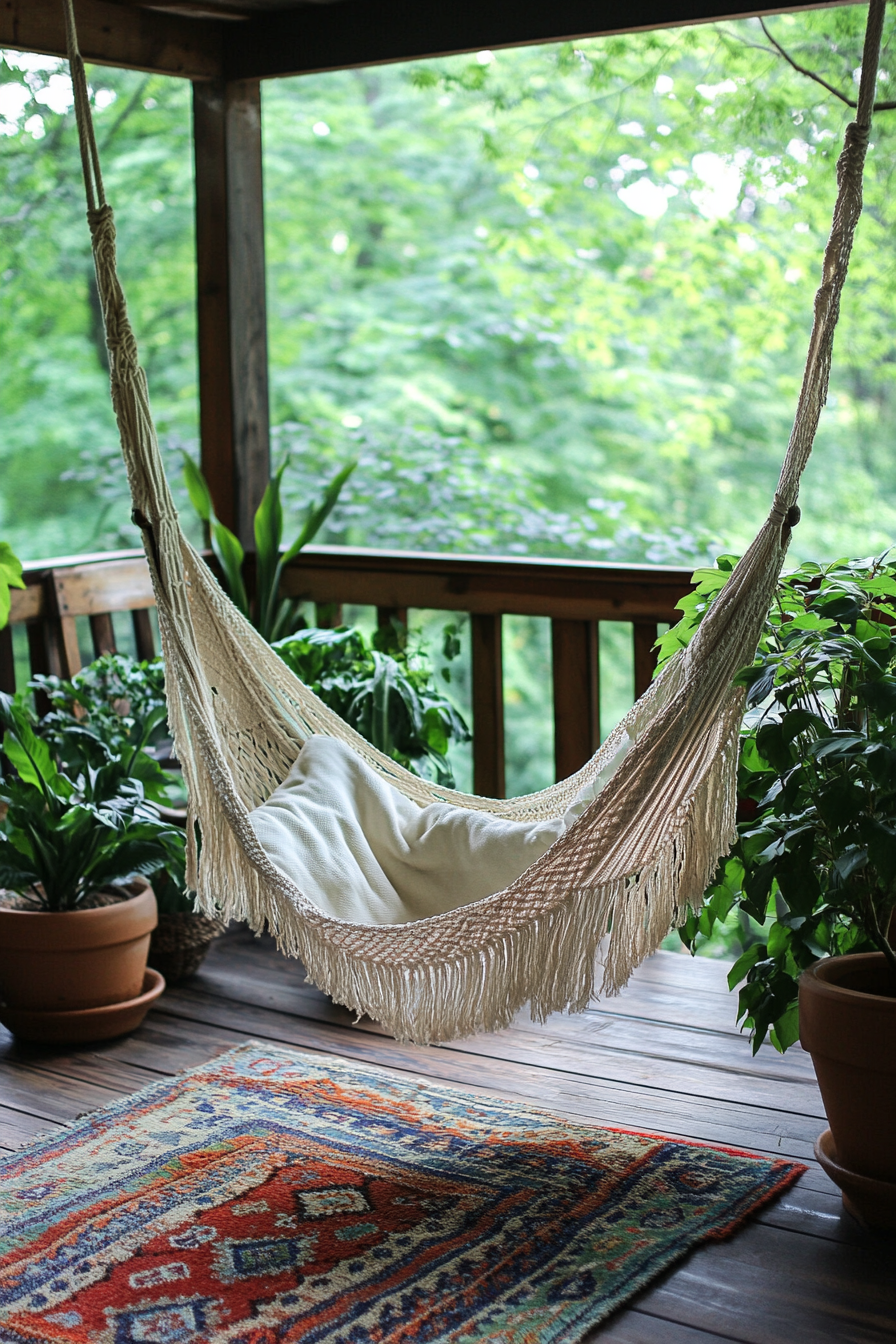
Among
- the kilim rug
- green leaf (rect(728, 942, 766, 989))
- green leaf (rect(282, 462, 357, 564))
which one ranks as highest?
green leaf (rect(282, 462, 357, 564))

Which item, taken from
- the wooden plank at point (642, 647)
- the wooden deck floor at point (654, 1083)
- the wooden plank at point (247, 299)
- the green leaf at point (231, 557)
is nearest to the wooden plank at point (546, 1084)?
the wooden deck floor at point (654, 1083)

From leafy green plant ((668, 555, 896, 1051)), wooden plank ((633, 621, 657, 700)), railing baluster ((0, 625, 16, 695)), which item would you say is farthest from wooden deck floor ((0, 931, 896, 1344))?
railing baluster ((0, 625, 16, 695))

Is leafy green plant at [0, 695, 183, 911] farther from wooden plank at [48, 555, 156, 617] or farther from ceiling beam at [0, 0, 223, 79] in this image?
ceiling beam at [0, 0, 223, 79]

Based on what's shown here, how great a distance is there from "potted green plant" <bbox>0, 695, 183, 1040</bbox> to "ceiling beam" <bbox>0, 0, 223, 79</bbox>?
51.6 inches

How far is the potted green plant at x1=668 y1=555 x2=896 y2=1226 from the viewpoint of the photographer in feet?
4.70

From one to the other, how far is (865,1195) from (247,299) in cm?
236

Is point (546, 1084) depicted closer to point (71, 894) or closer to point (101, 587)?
point (71, 894)

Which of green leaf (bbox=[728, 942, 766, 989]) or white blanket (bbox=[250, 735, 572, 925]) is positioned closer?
green leaf (bbox=[728, 942, 766, 989])

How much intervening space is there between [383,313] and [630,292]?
57.2 inches

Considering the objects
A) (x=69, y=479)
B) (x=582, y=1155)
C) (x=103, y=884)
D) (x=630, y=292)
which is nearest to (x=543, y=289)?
(x=630, y=292)

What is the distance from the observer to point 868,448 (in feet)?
22.1

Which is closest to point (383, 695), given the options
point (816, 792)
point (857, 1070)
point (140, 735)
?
point (140, 735)

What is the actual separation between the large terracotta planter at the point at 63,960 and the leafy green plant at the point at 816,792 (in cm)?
97

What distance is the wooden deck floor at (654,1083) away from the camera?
4.57 feet
